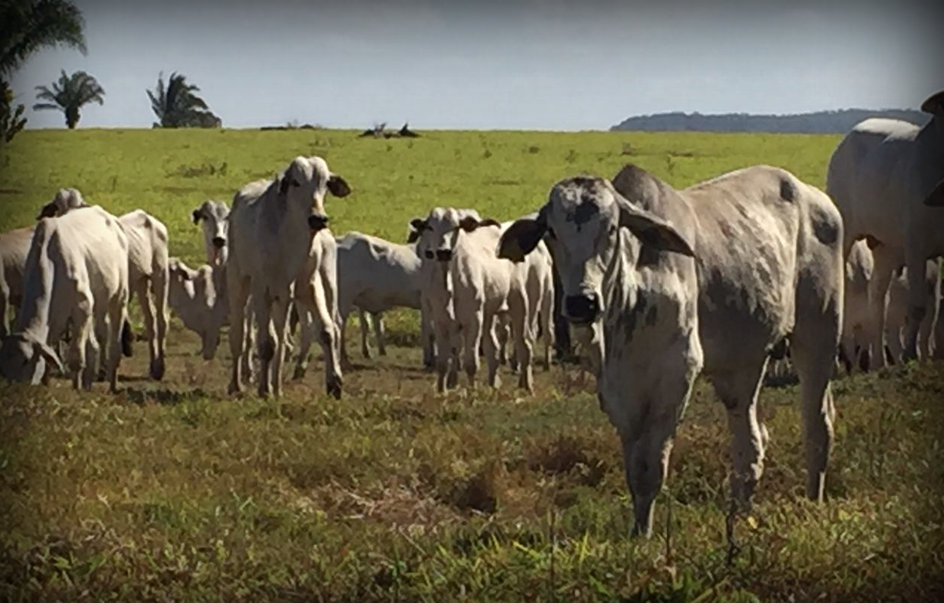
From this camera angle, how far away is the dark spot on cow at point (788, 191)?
7676 millimetres

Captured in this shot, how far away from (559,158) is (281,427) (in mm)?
30361

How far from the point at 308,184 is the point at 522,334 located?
405 cm

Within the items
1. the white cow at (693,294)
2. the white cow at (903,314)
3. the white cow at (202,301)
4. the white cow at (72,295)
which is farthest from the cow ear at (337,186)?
the white cow at (693,294)

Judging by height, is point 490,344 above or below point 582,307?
below

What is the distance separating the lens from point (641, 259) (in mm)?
6402

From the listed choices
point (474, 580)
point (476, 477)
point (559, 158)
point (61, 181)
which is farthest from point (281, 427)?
point (559, 158)

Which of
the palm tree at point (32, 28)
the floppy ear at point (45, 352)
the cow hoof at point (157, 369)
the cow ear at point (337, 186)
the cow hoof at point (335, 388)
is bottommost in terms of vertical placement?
the cow hoof at point (157, 369)

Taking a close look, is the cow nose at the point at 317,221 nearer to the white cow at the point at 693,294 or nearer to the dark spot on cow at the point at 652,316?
the white cow at the point at 693,294

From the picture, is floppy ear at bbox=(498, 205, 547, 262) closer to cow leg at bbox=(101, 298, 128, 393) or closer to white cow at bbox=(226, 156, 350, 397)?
white cow at bbox=(226, 156, 350, 397)

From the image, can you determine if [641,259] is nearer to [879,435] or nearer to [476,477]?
[476,477]

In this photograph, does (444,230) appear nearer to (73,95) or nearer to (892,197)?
→ (892,197)

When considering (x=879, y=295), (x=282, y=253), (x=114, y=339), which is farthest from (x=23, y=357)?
(x=879, y=295)

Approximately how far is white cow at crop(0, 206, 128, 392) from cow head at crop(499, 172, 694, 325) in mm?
5337

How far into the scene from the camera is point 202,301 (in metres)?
18.8
